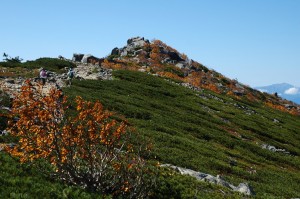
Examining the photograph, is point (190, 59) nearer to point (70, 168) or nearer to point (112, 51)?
point (112, 51)

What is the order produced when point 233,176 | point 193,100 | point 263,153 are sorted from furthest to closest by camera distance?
point 193,100
point 263,153
point 233,176

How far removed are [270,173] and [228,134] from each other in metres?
12.4

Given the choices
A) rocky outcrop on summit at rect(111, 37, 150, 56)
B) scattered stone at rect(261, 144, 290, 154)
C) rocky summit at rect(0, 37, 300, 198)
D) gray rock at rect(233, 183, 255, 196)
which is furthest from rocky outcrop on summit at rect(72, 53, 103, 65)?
gray rock at rect(233, 183, 255, 196)

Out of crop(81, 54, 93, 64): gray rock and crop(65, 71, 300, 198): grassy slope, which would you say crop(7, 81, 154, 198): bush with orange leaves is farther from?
crop(81, 54, 93, 64): gray rock

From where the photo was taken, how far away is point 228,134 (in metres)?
46.2

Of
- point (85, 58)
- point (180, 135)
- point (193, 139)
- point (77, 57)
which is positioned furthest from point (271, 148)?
point (77, 57)

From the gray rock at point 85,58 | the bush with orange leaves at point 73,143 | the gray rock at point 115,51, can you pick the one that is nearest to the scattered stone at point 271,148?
the bush with orange leaves at point 73,143

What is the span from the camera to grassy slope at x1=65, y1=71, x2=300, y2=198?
3117 centimetres

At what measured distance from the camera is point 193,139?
1535 inches

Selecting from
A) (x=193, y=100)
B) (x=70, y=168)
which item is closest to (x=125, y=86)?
(x=193, y=100)

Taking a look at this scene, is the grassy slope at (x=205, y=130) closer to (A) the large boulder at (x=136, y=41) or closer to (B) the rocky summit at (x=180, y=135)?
(B) the rocky summit at (x=180, y=135)

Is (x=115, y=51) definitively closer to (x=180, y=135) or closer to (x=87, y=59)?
(x=87, y=59)

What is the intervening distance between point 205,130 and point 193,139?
533 cm

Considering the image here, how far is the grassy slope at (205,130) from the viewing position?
31172 mm
